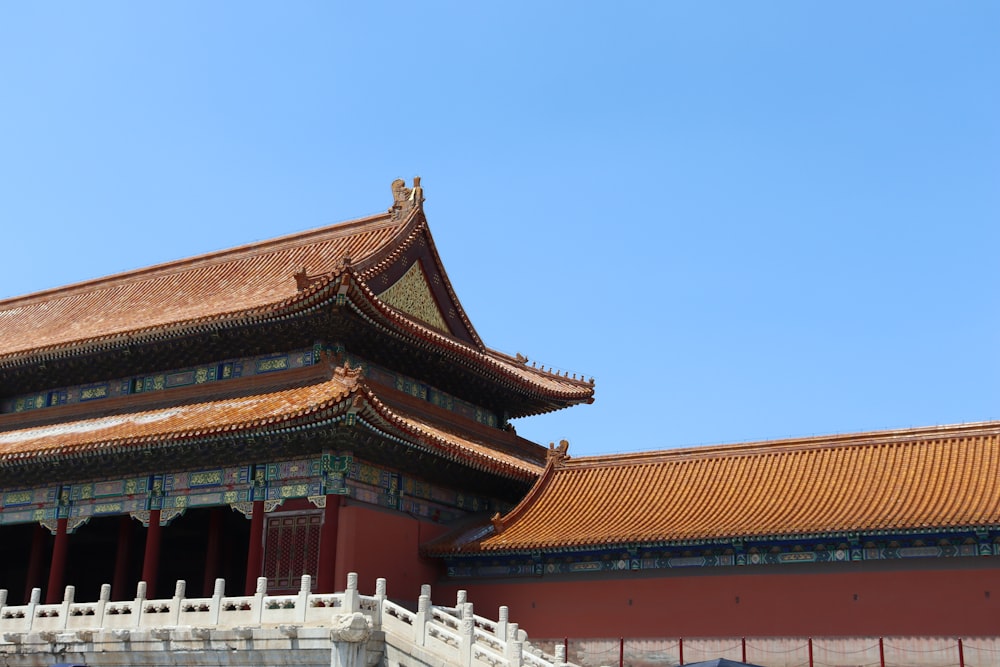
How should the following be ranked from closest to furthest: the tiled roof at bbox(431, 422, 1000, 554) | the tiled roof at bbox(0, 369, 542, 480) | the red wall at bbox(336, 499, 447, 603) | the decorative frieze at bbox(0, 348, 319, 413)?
the tiled roof at bbox(431, 422, 1000, 554) → the tiled roof at bbox(0, 369, 542, 480) → the red wall at bbox(336, 499, 447, 603) → the decorative frieze at bbox(0, 348, 319, 413)

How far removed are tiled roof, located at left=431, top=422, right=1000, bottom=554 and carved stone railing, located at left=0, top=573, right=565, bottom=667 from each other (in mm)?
3964

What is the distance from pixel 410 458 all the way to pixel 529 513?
351 cm

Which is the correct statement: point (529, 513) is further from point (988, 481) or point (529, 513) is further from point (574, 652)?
point (988, 481)

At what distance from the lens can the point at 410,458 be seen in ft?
85.0

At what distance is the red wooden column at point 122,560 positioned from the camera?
27453 millimetres

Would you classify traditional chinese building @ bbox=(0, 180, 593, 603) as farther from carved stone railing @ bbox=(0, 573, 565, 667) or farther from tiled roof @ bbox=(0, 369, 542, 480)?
carved stone railing @ bbox=(0, 573, 565, 667)

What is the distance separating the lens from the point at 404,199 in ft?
106

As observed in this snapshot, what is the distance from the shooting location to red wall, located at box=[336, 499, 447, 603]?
24.0 m

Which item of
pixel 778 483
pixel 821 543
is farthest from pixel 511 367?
pixel 821 543

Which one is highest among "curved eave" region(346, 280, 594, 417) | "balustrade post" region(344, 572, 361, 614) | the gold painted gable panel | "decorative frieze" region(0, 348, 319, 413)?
the gold painted gable panel

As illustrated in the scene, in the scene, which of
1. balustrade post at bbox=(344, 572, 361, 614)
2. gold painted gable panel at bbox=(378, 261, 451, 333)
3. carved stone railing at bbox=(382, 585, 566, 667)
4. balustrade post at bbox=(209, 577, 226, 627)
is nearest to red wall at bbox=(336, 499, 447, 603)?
balustrade post at bbox=(209, 577, 226, 627)

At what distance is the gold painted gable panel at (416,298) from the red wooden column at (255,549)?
275 inches

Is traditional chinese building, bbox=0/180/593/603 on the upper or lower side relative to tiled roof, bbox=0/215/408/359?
lower

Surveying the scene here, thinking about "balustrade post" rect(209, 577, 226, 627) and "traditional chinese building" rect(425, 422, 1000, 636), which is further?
"traditional chinese building" rect(425, 422, 1000, 636)
